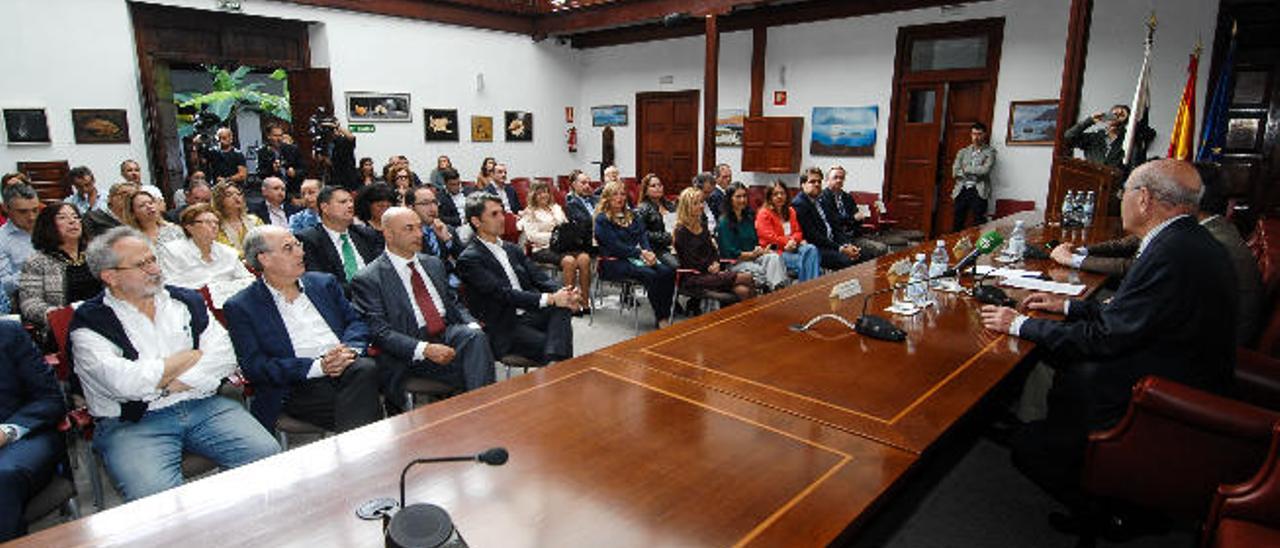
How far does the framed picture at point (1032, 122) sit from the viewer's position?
8180mm

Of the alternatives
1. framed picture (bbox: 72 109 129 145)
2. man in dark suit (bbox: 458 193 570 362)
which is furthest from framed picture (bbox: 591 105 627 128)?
man in dark suit (bbox: 458 193 570 362)

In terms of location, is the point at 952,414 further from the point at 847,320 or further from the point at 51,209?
the point at 51,209

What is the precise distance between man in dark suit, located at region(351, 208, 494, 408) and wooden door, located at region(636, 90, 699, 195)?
902cm

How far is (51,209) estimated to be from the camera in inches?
142

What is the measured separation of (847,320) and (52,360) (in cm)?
332

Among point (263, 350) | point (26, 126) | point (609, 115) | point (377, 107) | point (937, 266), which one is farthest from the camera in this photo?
point (609, 115)

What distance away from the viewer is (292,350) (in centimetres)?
271

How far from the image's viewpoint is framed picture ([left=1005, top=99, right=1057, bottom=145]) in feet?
26.8

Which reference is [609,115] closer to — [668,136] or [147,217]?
[668,136]

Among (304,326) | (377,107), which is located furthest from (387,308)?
(377,107)

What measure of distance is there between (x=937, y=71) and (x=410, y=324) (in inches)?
323

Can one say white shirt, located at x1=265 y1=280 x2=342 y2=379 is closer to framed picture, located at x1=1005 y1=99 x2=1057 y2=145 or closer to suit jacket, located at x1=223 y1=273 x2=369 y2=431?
suit jacket, located at x1=223 y1=273 x2=369 y2=431

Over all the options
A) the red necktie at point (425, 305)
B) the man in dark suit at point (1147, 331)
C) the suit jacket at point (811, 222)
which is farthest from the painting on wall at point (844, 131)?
the red necktie at point (425, 305)

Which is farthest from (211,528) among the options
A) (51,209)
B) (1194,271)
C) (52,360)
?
(51,209)
